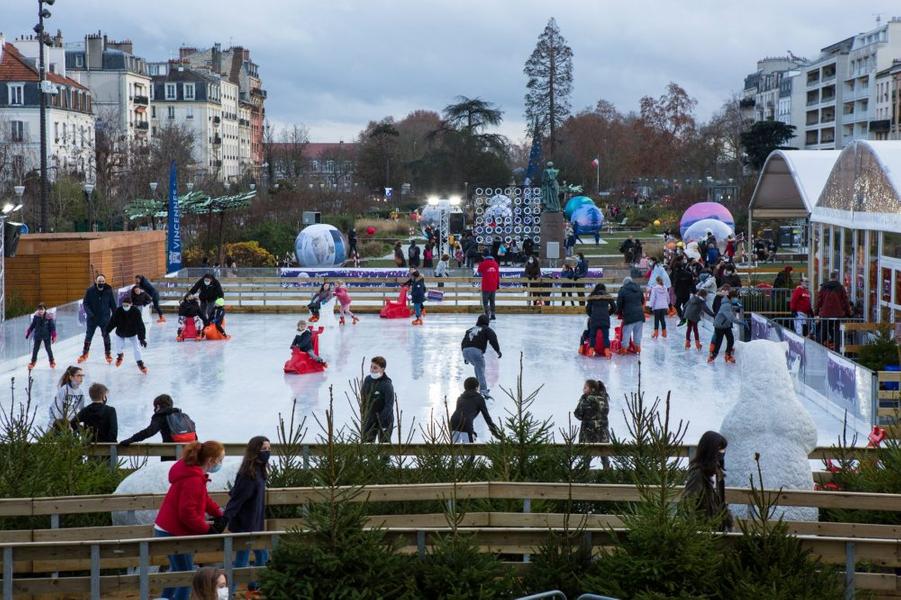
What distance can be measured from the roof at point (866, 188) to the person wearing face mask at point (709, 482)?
511 inches

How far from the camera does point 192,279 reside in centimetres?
2794

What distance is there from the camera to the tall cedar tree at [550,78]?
84.8 m

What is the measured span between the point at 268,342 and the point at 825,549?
55.5 feet

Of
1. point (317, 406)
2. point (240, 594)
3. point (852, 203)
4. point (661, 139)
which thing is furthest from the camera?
point (661, 139)

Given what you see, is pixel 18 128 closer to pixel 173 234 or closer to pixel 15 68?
pixel 15 68

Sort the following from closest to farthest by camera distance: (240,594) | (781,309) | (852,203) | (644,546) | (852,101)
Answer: (644,546)
(240,594)
(852,203)
(781,309)
(852,101)

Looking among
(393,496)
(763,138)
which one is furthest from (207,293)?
(763,138)

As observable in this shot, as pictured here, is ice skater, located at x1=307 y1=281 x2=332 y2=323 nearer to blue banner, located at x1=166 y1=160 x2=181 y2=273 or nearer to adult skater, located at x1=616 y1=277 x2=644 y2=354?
adult skater, located at x1=616 y1=277 x2=644 y2=354

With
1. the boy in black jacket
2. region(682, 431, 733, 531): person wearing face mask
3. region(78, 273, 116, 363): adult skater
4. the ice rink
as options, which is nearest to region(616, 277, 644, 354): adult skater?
the ice rink

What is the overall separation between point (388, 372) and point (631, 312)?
396 centimetres

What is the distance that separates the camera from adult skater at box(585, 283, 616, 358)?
63.5 feet

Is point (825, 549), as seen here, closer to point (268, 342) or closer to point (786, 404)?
point (786, 404)

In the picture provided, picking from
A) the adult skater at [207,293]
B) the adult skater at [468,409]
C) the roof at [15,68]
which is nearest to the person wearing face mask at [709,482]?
the adult skater at [468,409]

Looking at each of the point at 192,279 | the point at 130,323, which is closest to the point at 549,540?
the point at 130,323
